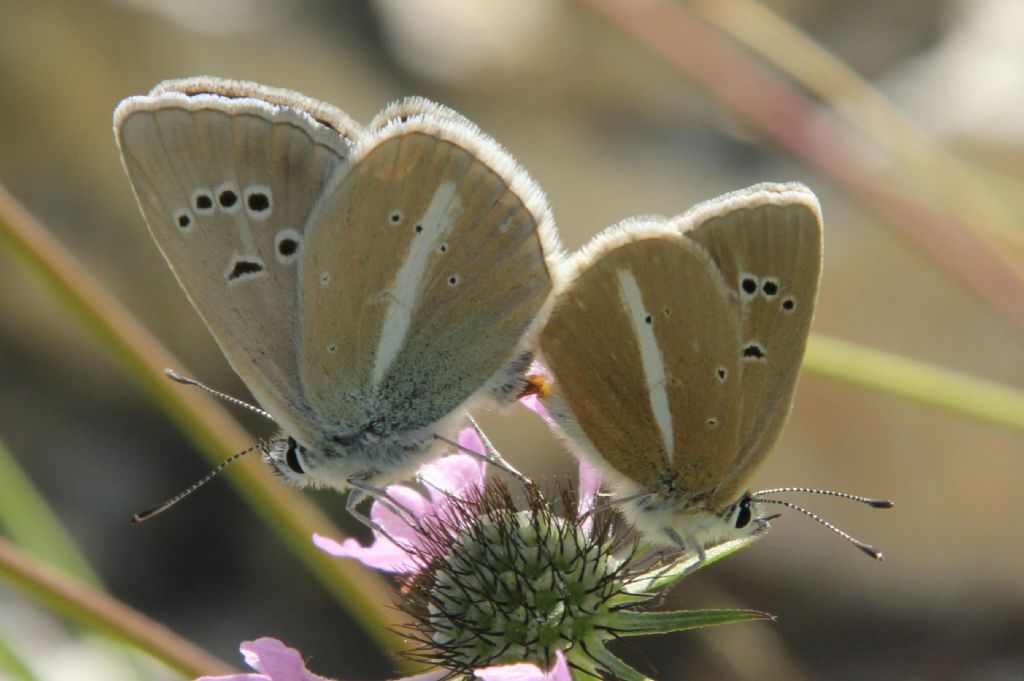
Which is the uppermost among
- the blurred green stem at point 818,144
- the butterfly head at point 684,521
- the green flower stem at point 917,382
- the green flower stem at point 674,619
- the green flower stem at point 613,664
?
the blurred green stem at point 818,144

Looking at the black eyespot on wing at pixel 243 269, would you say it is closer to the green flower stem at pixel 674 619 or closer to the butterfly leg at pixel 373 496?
the butterfly leg at pixel 373 496

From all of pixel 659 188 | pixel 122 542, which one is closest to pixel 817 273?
pixel 659 188

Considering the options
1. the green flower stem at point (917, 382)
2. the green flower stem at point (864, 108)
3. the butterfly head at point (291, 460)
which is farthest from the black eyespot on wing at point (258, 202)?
the green flower stem at point (864, 108)

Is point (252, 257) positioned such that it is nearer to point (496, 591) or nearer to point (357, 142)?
point (357, 142)

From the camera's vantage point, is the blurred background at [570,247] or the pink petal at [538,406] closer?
the pink petal at [538,406]

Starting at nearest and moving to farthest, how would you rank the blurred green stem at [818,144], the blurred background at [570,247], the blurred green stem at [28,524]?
the blurred green stem at [28,524] < the blurred green stem at [818,144] < the blurred background at [570,247]

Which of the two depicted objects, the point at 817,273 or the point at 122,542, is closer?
the point at 817,273

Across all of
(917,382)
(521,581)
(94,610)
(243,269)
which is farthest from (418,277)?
(917,382)
